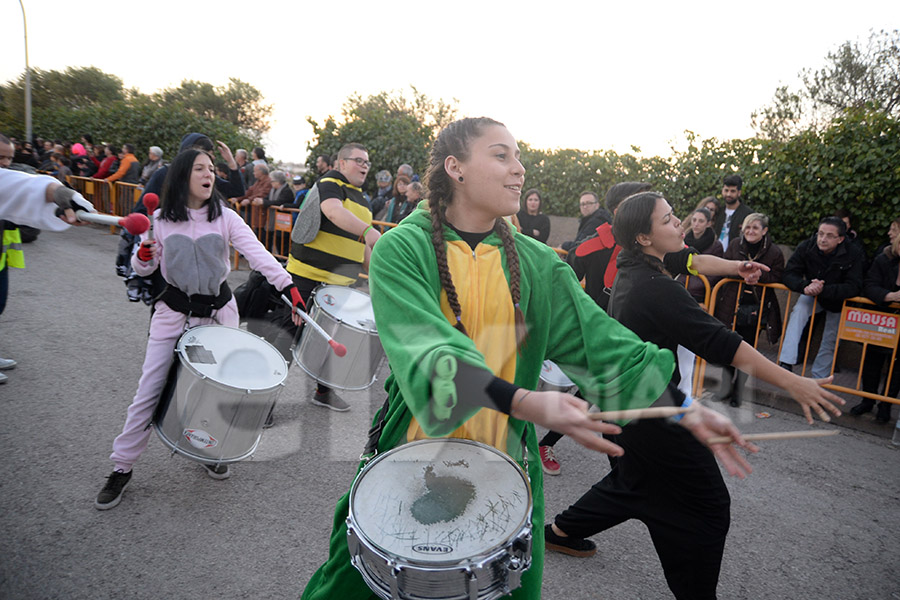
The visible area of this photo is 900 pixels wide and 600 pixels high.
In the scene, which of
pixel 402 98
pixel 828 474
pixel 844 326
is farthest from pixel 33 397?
pixel 402 98

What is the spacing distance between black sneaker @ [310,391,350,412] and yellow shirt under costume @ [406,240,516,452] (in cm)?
344

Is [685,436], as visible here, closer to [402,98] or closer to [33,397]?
[33,397]

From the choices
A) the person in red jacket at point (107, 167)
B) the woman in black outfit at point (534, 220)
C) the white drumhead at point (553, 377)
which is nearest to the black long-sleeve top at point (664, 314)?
the white drumhead at point (553, 377)

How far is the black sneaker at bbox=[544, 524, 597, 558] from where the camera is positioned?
3.10 meters

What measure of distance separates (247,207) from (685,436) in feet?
34.3

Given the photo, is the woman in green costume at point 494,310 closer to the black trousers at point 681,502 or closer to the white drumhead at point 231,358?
the black trousers at point 681,502

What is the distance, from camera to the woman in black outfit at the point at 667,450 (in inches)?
93.4

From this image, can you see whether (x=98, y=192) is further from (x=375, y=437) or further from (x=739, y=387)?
(x=375, y=437)

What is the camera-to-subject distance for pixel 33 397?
15.3ft

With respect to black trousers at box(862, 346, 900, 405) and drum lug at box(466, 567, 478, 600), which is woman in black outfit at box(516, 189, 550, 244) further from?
drum lug at box(466, 567, 478, 600)

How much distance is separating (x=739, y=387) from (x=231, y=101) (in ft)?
174

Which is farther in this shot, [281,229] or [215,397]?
[281,229]

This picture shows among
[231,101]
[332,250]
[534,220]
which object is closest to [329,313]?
[332,250]

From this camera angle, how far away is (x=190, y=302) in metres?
3.48
